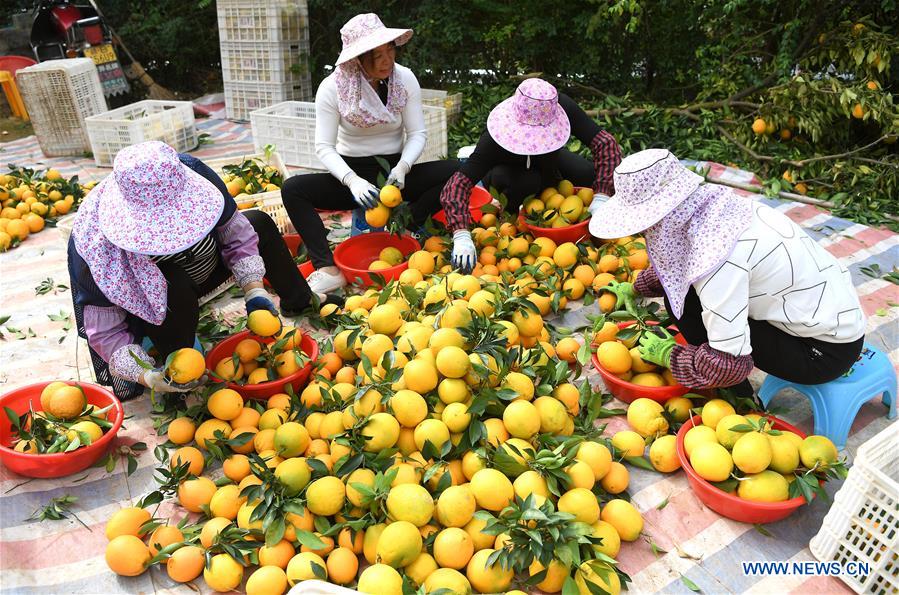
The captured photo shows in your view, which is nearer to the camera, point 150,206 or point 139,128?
point 150,206

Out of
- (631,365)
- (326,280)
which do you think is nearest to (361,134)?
(326,280)

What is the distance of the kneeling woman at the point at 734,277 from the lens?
1.85 m

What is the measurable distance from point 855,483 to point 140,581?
199cm

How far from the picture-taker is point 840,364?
6.64 feet

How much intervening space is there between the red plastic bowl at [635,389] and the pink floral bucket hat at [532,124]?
1212 millimetres

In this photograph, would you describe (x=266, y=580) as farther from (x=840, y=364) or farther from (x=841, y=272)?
(x=841, y=272)

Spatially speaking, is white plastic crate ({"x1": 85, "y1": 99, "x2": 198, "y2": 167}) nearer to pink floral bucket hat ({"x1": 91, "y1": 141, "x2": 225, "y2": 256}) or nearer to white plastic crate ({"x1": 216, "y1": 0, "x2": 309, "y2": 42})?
white plastic crate ({"x1": 216, "y1": 0, "x2": 309, "y2": 42})

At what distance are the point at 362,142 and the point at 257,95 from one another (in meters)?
3.62

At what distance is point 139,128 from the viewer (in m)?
4.96

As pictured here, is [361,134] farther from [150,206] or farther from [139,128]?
[139,128]

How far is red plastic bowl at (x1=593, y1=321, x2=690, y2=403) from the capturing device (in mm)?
2234

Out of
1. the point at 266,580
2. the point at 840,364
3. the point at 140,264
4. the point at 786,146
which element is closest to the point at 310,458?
the point at 266,580

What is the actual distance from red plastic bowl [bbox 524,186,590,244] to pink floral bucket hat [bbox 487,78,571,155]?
401 mm

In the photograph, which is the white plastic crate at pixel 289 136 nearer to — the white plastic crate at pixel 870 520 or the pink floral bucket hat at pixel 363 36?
the pink floral bucket hat at pixel 363 36
